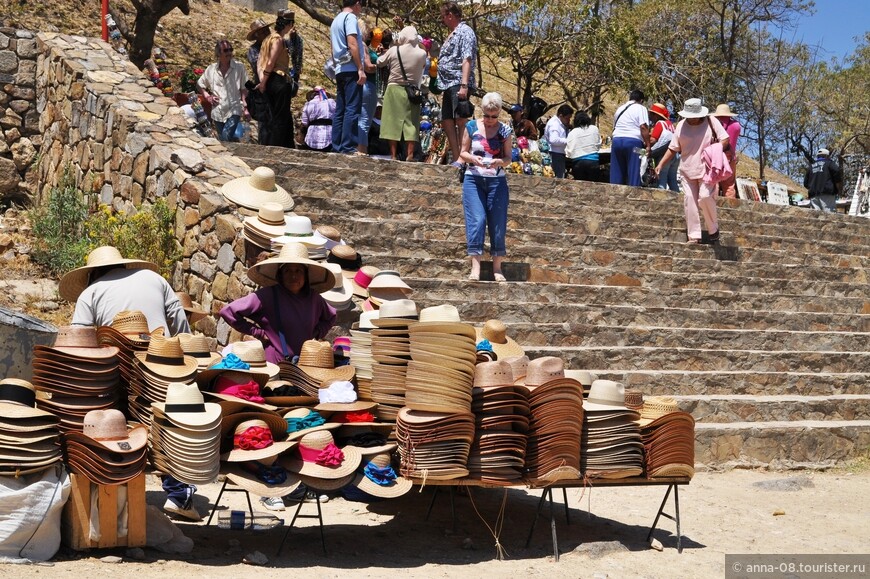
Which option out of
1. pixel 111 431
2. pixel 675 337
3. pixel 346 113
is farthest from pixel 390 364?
pixel 346 113

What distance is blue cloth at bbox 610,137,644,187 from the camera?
14.8 m

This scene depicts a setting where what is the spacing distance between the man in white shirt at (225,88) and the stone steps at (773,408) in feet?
21.2

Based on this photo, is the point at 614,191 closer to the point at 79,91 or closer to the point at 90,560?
the point at 79,91

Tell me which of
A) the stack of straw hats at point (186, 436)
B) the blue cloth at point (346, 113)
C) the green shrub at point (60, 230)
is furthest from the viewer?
the blue cloth at point (346, 113)

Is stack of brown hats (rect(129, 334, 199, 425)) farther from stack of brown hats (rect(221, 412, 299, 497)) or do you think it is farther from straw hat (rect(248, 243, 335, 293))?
straw hat (rect(248, 243, 335, 293))

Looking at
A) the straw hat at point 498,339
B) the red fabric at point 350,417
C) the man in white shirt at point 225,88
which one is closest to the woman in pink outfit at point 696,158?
the man in white shirt at point 225,88

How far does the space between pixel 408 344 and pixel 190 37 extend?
1941 cm

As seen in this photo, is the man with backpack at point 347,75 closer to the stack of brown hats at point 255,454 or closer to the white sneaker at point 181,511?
the white sneaker at point 181,511

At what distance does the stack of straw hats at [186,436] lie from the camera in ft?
18.4

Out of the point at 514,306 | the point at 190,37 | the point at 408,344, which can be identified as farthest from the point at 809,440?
the point at 190,37

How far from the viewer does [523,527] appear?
7219 millimetres

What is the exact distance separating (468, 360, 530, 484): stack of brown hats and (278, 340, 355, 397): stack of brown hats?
0.90 m

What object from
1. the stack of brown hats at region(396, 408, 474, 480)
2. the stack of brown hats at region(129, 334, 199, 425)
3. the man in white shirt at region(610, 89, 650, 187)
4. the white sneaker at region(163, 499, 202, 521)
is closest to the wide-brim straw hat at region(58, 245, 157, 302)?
the stack of brown hats at region(129, 334, 199, 425)

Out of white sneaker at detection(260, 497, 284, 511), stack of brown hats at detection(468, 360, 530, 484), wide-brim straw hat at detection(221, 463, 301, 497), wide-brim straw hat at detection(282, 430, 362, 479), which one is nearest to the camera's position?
wide-brim straw hat at detection(221, 463, 301, 497)
